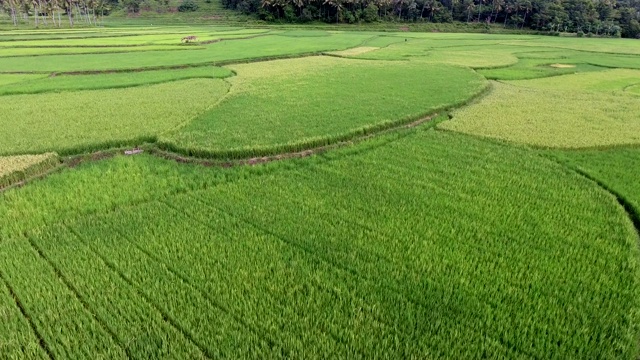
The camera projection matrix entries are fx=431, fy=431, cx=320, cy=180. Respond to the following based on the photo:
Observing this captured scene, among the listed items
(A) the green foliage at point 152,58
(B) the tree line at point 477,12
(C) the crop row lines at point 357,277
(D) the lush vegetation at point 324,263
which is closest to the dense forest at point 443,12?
(B) the tree line at point 477,12

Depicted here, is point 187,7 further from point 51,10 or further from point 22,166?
point 22,166

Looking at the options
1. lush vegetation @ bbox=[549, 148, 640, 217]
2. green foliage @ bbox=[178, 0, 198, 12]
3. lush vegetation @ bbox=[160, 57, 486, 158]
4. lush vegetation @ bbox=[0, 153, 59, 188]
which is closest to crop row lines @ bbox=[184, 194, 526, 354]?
lush vegetation @ bbox=[160, 57, 486, 158]

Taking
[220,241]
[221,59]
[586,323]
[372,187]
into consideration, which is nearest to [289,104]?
[372,187]

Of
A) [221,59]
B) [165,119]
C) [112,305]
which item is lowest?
[112,305]

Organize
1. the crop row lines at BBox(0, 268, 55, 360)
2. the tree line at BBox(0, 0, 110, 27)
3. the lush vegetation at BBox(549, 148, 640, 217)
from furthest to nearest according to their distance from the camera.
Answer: the tree line at BBox(0, 0, 110, 27) → the lush vegetation at BBox(549, 148, 640, 217) → the crop row lines at BBox(0, 268, 55, 360)

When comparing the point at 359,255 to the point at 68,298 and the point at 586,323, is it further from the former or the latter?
the point at 68,298

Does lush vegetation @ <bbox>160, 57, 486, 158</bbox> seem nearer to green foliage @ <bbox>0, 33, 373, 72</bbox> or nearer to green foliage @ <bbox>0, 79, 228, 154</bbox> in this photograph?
green foliage @ <bbox>0, 79, 228, 154</bbox>

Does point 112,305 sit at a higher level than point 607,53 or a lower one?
lower

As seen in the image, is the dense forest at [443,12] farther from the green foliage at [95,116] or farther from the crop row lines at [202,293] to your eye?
the crop row lines at [202,293]
